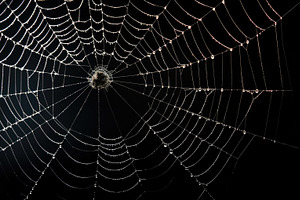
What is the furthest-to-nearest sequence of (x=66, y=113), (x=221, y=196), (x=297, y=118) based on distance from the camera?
(x=66, y=113)
(x=221, y=196)
(x=297, y=118)

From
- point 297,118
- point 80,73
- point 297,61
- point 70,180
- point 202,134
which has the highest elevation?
point 297,61

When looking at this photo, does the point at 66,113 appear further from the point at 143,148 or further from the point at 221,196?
the point at 221,196

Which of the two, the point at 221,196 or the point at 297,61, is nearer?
the point at 297,61

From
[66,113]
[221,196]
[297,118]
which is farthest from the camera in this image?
[66,113]

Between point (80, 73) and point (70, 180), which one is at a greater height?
point (80, 73)

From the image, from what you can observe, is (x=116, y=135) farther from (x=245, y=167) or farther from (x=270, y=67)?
(x=270, y=67)

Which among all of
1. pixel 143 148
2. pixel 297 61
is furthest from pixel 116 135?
pixel 297 61

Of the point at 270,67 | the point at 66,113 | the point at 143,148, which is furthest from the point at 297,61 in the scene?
the point at 66,113

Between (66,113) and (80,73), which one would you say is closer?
(80,73)

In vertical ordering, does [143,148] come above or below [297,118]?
below
